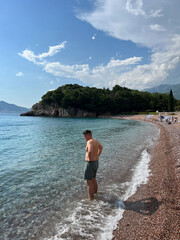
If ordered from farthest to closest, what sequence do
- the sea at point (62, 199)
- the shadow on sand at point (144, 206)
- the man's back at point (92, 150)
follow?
the man's back at point (92, 150), the shadow on sand at point (144, 206), the sea at point (62, 199)

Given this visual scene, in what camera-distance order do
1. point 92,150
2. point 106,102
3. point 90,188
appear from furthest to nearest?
1. point 106,102
2. point 90,188
3. point 92,150

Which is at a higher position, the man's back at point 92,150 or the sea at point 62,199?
the man's back at point 92,150

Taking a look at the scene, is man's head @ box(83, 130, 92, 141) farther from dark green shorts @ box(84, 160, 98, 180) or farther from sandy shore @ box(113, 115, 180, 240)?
sandy shore @ box(113, 115, 180, 240)

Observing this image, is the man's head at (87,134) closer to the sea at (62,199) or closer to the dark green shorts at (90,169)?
the dark green shorts at (90,169)

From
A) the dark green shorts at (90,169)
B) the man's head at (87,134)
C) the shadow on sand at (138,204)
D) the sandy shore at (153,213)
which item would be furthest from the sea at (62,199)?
the man's head at (87,134)

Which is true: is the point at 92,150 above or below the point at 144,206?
above

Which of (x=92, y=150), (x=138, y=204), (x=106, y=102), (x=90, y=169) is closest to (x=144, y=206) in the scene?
(x=138, y=204)

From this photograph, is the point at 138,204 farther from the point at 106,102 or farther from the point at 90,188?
the point at 106,102

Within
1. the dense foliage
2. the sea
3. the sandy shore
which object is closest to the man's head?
the sea

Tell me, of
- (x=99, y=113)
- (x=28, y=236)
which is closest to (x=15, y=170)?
(x=28, y=236)

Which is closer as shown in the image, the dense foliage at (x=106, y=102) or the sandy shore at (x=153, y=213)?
the sandy shore at (x=153, y=213)

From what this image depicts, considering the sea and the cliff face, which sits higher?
the cliff face

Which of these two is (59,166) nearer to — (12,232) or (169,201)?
(12,232)

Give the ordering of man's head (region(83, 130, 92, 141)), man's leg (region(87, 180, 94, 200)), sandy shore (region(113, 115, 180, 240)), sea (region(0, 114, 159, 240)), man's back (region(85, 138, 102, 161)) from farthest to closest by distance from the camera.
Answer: man's leg (region(87, 180, 94, 200)) → man's head (region(83, 130, 92, 141)) → man's back (region(85, 138, 102, 161)) → sea (region(0, 114, 159, 240)) → sandy shore (region(113, 115, 180, 240))
